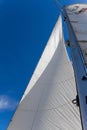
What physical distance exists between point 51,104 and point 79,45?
4.68 feet

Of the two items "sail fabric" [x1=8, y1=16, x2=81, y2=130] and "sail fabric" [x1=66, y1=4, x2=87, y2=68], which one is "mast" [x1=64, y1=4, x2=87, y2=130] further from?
"sail fabric" [x1=8, y1=16, x2=81, y2=130]

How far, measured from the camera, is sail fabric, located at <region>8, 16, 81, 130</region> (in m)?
5.96

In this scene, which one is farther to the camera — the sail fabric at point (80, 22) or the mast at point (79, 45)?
the sail fabric at point (80, 22)

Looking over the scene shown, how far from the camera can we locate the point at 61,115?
608cm

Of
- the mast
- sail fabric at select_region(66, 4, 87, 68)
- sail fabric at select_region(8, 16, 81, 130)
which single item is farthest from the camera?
sail fabric at select_region(66, 4, 87, 68)

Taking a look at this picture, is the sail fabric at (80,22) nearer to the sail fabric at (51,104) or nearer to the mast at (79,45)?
the mast at (79,45)

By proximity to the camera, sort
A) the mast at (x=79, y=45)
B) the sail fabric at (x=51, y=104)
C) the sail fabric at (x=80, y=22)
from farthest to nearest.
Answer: the sail fabric at (x=80, y=22)
the sail fabric at (x=51, y=104)
the mast at (x=79, y=45)

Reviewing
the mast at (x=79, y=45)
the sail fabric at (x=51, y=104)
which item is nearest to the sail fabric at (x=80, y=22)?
the mast at (x=79, y=45)

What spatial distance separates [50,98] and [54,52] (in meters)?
1.59

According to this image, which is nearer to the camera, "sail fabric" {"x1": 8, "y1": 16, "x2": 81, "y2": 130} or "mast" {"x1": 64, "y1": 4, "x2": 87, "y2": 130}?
"mast" {"x1": 64, "y1": 4, "x2": 87, "y2": 130}

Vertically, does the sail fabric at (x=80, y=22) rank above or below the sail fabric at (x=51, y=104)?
above

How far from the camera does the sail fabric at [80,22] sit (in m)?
6.24

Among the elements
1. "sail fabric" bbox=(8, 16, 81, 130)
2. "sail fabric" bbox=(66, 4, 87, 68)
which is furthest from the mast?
"sail fabric" bbox=(8, 16, 81, 130)

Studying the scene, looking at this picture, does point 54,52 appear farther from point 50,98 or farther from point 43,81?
point 50,98
